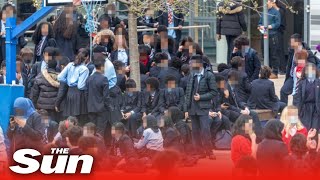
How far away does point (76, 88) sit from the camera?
1570cm

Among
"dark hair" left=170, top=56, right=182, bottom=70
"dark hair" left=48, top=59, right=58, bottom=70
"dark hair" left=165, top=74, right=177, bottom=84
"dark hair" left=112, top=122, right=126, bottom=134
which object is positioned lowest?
"dark hair" left=112, top=122, right=126, bottom=134

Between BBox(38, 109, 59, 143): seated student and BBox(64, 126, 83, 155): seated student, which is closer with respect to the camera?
BBox(64, 126, 83, 155): seated student

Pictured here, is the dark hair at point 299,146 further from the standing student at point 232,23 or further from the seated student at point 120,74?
the standing student at point 232,23

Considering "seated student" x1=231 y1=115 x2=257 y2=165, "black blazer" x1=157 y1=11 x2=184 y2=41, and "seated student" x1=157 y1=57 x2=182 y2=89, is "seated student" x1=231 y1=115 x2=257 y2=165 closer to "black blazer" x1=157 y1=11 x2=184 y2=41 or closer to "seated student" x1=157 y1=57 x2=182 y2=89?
"seated student" x1=157 y1=57 x2=182 y2=89

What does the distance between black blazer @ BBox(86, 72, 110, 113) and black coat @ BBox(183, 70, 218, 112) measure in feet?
4.44

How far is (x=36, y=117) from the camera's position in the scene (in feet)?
44.6

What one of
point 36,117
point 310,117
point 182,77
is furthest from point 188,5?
point 36,117

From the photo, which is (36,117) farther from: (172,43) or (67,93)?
(172,43)

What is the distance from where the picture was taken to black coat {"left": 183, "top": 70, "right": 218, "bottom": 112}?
50.7 ft

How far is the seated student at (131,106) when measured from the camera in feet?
53.0

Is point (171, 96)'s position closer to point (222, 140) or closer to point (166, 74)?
point (166, 74)

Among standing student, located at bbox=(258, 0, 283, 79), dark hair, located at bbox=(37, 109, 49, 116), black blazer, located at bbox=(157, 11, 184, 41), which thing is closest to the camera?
dark hair, located at bbox=(37, 109, 49, 116)

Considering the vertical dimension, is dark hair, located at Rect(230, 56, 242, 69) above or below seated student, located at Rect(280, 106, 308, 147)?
above

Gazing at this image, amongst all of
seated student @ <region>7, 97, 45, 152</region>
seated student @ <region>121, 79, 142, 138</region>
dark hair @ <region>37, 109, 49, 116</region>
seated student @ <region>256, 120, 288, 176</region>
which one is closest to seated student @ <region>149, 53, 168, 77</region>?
seated student @ <region>121, 79, 142, 138</region>
